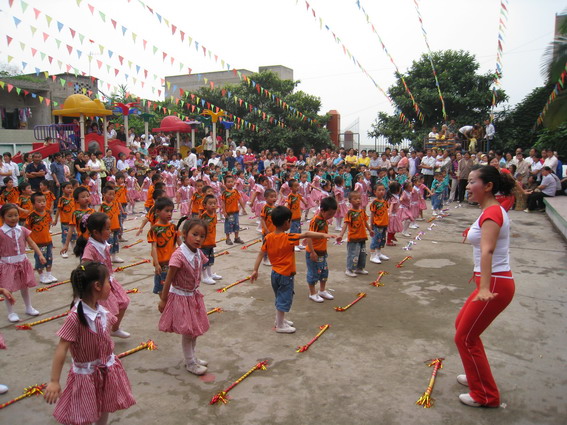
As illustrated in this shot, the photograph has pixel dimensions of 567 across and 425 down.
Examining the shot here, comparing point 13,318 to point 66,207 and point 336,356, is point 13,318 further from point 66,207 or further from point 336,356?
point 336,356

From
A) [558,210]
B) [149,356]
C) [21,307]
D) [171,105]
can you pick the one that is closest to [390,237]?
[558,210]

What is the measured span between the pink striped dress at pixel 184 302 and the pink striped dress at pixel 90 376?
3.21 feet

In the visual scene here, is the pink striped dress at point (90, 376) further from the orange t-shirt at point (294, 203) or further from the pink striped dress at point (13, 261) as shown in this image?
the orange t-shirt at point (294, 203)

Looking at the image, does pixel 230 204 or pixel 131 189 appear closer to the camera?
pixel 230 204

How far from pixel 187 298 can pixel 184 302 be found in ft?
0.14

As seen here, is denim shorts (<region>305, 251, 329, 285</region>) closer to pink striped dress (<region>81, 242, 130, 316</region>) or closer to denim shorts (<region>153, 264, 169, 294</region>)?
denim shorts (<region>153, 264, 169, 294</region>)

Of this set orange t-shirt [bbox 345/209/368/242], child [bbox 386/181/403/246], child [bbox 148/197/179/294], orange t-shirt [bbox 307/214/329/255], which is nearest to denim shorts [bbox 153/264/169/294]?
child [bbox 148/197/179/294]

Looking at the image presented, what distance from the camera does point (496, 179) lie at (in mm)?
3400

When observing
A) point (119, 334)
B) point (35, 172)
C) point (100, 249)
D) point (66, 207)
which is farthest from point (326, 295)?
point (35, 172)

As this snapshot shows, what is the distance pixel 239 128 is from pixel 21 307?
22.4m

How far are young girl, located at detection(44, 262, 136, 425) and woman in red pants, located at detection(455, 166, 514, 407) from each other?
7.97 ft

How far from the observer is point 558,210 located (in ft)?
35.6

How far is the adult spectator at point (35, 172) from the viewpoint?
11680 millimetres

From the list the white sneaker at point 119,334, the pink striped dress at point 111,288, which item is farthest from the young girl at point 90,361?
the white sneaker at point 119,334
